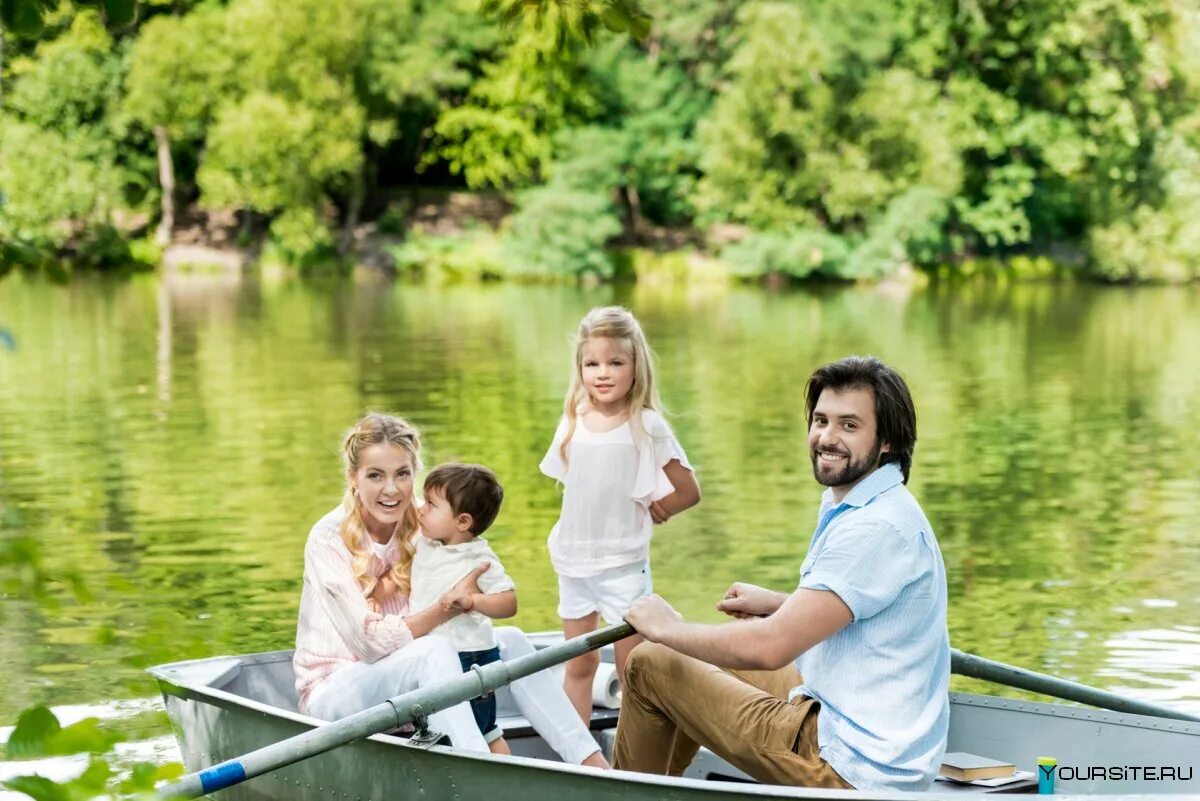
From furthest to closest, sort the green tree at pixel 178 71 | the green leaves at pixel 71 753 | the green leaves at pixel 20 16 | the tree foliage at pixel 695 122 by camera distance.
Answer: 1. the green tree at pixel 178 71
2. the tree foliage at pixel 695 122
3. the green leaves at pixel 20 16
4. the green leaves at pixel 71 753

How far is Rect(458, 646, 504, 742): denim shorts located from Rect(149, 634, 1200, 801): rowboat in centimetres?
40

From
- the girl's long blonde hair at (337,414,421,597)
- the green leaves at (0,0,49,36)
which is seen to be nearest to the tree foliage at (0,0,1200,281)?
the girl's long blonde hair at (337,414,421,597)

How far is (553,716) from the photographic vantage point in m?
5.22

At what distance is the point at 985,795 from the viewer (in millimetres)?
4410

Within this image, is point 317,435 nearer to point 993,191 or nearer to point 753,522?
point 753,522

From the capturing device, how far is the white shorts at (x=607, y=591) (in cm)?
579

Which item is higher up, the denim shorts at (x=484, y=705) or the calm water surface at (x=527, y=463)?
the denim shorts at (x=484, y=705)

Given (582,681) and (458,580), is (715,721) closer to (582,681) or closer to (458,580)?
(458,580)

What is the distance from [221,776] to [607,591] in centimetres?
195

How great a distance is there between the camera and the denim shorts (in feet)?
16.8

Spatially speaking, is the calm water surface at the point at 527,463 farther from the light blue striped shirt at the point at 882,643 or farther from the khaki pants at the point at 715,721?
the light blue striped shirt at the point at 882,643

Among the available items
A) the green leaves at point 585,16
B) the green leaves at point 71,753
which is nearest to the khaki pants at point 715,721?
the green leaves at point 585,16

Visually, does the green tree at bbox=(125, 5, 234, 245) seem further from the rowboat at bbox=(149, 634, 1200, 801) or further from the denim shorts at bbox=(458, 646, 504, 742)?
the denim shorts at bbox=(458, 646, 504, 742)

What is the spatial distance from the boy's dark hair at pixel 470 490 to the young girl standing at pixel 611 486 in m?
0.58
